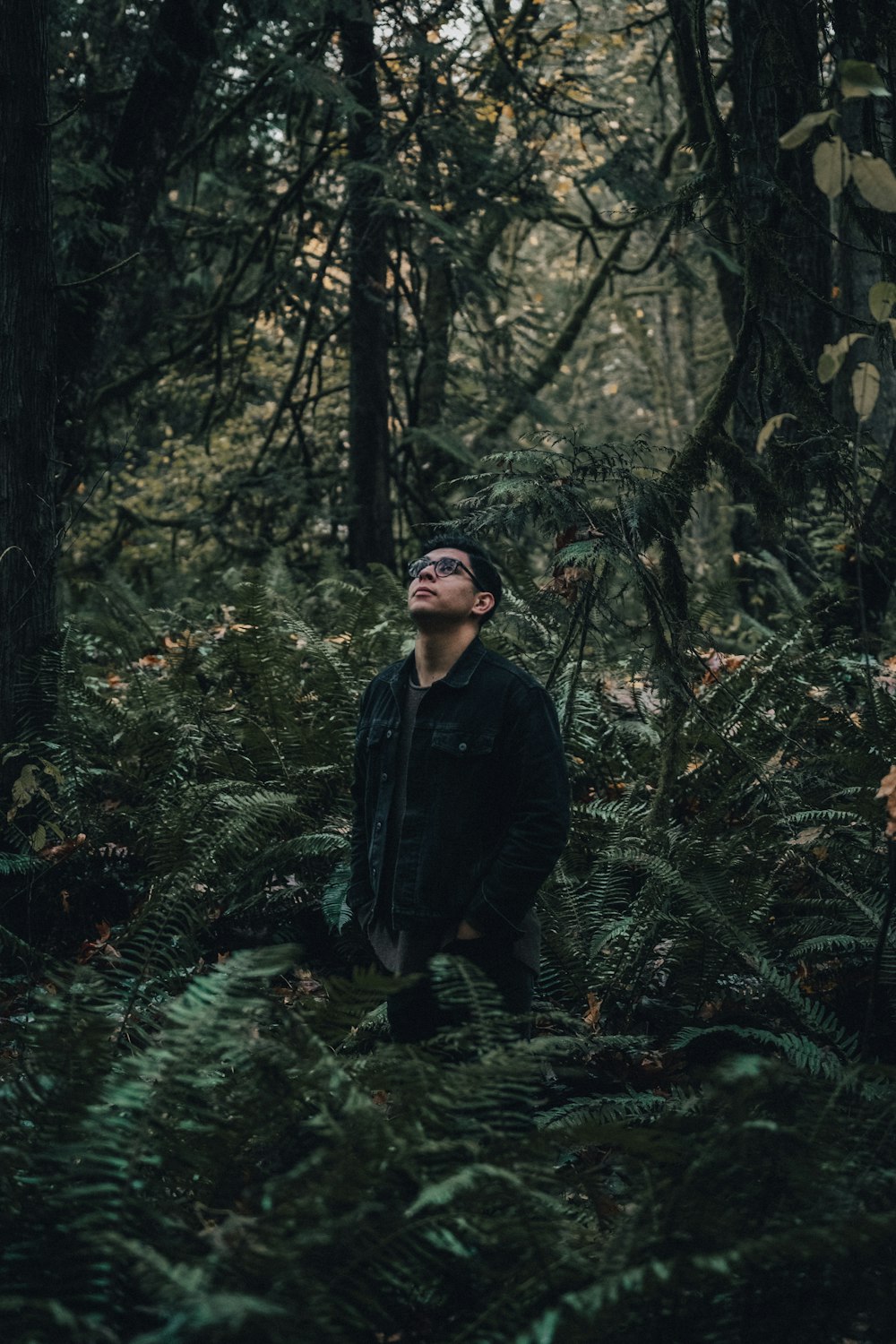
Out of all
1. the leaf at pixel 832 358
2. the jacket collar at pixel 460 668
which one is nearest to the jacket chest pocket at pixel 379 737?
the jacket collar at pixel 460 668

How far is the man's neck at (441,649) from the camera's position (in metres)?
3.12

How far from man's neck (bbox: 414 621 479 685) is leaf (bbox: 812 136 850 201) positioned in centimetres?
143

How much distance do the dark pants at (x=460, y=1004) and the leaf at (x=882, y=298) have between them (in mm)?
1851

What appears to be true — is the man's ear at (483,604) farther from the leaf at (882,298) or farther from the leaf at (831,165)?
the leaf at (831,165)

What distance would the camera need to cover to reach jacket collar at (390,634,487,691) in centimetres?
303

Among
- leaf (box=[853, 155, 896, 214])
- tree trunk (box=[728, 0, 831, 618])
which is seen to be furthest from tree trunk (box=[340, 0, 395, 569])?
leaf (box=[853, 155, 896, 214])

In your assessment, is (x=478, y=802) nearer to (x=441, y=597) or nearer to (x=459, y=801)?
(x=459, y=801)

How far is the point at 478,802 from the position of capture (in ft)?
9.82

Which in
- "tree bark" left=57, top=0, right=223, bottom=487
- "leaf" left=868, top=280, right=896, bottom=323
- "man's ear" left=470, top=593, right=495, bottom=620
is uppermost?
"tree bark" left=57, top=0, right=223, bottom=487

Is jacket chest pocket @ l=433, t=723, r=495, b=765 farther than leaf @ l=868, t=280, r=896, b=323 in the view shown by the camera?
Yes

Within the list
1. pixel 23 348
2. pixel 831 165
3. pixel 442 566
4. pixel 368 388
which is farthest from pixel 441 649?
pixel 368 388

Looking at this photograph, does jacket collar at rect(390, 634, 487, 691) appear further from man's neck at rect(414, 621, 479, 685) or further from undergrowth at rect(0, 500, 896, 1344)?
undergrowth at rect(0, 500, 896, 1344)

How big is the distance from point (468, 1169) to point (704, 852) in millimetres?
2271

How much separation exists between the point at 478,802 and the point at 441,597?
22.6 inches
